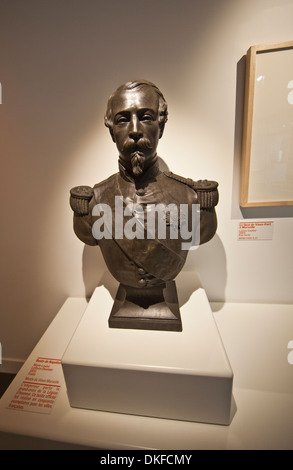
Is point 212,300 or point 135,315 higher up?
point 135,315

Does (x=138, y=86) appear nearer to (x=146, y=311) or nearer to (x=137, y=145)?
(x=137, y=145)

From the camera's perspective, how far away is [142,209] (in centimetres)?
92

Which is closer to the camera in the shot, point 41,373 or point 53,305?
point 41,373

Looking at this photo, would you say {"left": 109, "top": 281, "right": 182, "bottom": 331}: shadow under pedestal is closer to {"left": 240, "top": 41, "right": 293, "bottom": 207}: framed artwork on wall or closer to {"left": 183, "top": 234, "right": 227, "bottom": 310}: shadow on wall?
{"left": 183, "top": 234, "right": 227, "bottom": 310}: shadow on wall

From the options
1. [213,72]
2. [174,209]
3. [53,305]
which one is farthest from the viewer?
[53,305]

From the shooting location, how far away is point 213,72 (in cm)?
115

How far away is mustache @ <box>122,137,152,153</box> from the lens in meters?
0.84

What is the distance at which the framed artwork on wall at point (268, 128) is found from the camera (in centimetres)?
107

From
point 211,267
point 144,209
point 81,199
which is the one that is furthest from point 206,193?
point 211,267

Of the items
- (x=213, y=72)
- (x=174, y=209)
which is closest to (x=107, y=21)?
(x=213, y=72)

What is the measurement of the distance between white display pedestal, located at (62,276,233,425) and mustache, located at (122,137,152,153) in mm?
717
